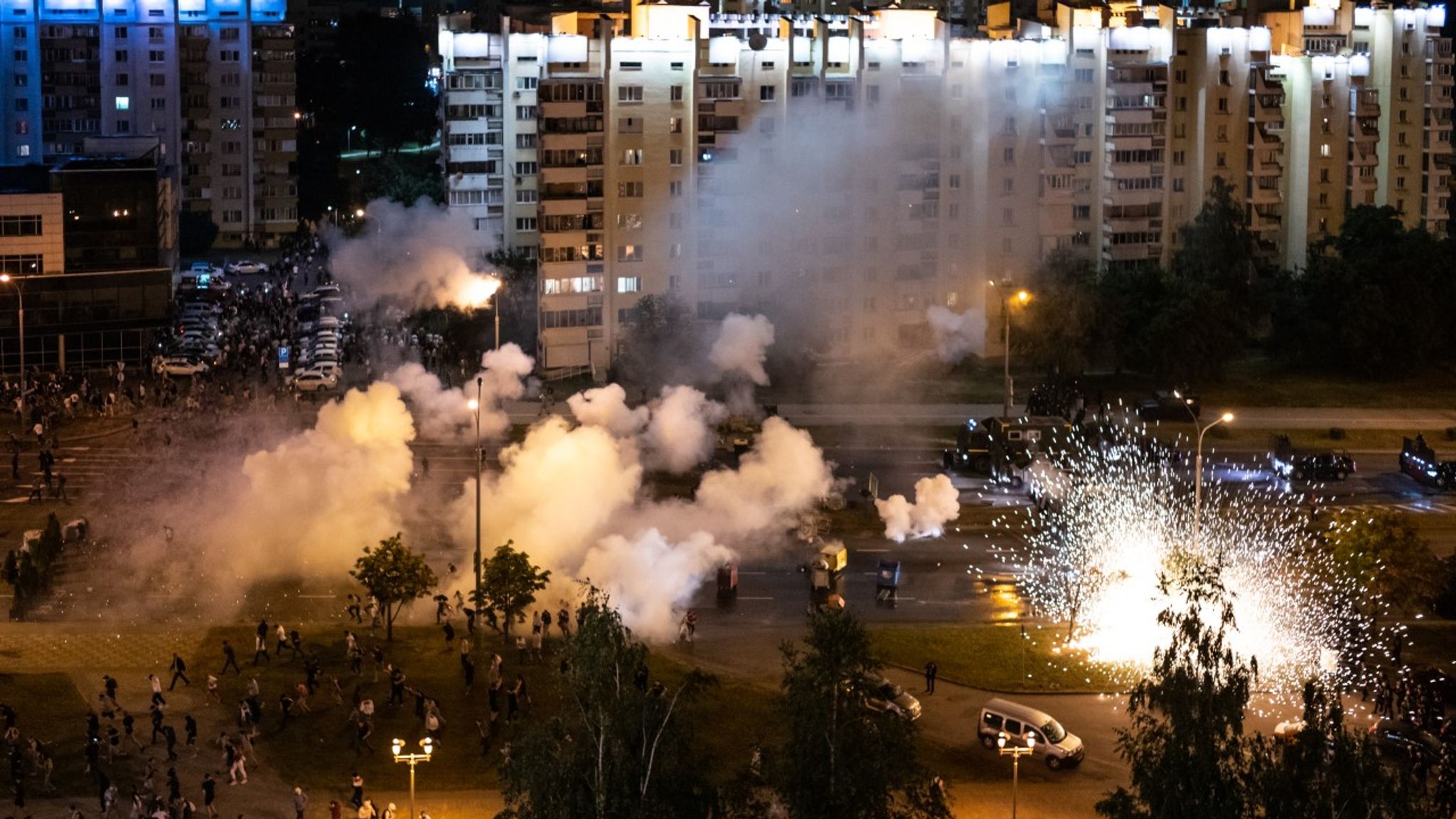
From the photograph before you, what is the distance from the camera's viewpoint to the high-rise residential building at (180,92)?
340 feet

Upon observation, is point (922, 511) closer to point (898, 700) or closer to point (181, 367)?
point (898, 700)

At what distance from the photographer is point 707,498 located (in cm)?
5322

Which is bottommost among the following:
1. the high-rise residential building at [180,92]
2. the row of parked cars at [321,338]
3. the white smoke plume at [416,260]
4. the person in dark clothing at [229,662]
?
the person in dark clothing at [229,662]

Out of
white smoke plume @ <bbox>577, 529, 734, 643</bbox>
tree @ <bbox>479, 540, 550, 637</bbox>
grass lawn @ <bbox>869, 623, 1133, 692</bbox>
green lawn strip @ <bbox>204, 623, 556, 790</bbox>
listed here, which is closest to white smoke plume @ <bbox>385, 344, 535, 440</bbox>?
white smoke plume @ <bbox>577, 529, 734, 643</bbox>

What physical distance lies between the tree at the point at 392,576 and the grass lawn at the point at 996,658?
31.8ft

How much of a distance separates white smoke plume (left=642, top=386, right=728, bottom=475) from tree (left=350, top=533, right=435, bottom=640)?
1536cm

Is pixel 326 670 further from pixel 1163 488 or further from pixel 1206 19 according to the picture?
pixel 1206 19

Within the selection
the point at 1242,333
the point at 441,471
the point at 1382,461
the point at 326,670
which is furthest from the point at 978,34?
the point at 326,670

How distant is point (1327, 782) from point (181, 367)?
53.5 m

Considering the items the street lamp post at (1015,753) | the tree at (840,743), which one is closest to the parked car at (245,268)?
the street lamp post at (1015,753)

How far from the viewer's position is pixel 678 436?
2360 inches

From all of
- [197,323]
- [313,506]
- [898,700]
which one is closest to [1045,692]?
[898,700]

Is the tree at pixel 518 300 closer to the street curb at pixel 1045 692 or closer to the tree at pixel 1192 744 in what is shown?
the street curb at pixel 1045 692

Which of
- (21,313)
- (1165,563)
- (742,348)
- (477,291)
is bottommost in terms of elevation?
(1165,563)
